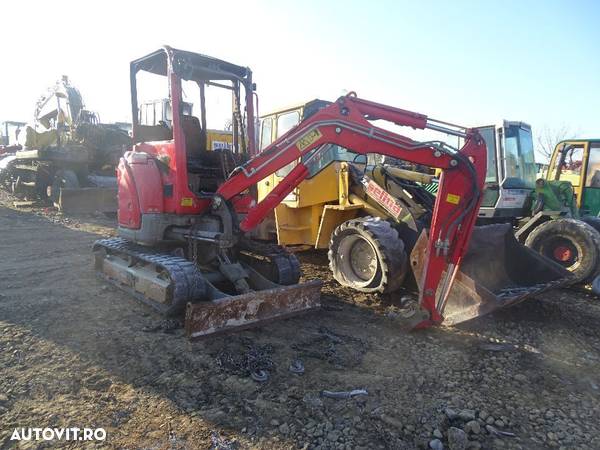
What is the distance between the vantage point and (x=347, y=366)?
3.62 m

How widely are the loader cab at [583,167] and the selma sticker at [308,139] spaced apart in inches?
275

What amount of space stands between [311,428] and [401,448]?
558 millimetres

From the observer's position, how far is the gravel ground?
107 inches

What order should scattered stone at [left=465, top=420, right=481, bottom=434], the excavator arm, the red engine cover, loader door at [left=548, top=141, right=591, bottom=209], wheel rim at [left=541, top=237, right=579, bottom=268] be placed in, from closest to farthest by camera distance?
1. scattered stone at [left=465, top=420, right=481, bottom=434]
2. the excavator arm
3. the red engine cover
4. wheel rim at [left=541, top=237, right=579, bottom=268]
5. loader door at [left=548, top=141, right=591, bottom=209]

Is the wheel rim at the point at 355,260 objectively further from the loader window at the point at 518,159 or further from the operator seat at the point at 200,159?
the loader window at the point at 518,159

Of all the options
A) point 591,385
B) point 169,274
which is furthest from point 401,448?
point 169,274

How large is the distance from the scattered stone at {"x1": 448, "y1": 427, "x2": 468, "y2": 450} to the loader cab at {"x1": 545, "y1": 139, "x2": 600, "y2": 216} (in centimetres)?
788

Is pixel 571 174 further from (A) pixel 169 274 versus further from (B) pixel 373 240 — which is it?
(A) pixel 169 274

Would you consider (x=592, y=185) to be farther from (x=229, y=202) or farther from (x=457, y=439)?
(x=457, y=439)

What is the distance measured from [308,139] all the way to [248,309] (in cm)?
175

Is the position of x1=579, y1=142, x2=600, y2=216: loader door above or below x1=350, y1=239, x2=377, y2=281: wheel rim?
above

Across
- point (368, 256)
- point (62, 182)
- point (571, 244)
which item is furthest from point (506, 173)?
point (62, 182)

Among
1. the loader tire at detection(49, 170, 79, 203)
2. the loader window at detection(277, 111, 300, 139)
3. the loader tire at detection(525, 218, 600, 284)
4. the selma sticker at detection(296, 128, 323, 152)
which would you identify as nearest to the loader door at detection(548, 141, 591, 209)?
the loader tire at detection(525, 218, 600, 284)

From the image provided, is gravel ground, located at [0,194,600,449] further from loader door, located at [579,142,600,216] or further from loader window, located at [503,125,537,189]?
loader door, located at [579,142,600,216]
